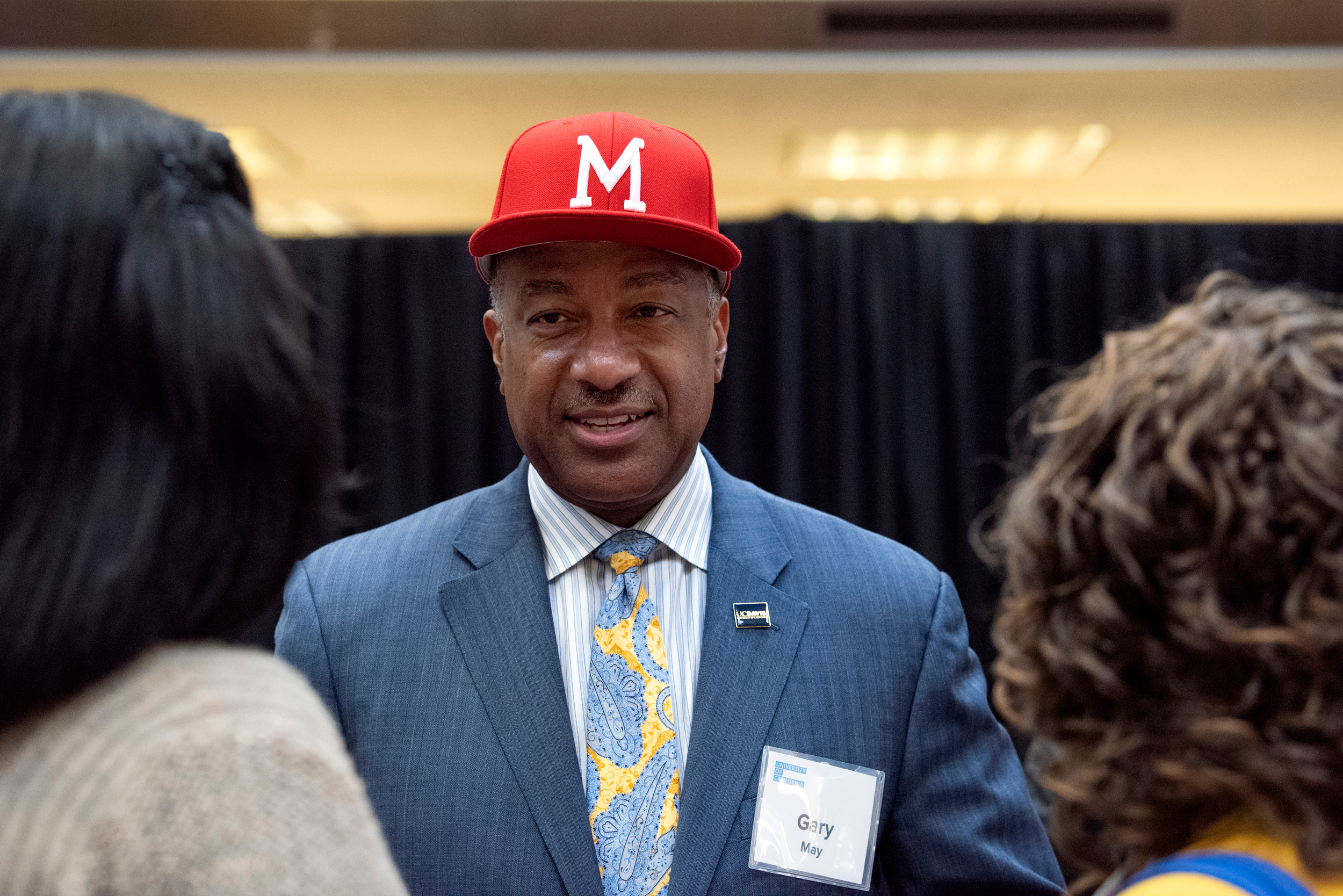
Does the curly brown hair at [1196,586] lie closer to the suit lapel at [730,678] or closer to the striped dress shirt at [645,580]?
the suit lapel at [730,678]

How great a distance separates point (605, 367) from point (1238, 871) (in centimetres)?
96

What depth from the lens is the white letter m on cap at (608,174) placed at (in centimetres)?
138

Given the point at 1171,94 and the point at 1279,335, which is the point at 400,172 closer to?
the point at 1171,94

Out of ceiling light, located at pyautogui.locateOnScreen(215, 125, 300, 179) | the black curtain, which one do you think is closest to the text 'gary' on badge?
the black curtain

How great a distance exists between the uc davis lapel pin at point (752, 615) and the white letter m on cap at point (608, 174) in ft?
1.79

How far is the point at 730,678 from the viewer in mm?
1363

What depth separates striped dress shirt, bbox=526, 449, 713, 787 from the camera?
1.38 m

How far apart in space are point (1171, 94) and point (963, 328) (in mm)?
1370

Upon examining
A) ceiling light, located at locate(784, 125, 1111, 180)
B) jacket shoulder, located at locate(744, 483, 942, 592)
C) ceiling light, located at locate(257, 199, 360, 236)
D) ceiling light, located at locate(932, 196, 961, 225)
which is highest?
ceiling light, located at locate(784, 125, 1111, 180)

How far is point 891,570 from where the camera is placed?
1.49m

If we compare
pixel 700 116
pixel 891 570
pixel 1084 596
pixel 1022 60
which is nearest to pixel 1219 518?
pixel 1084 596

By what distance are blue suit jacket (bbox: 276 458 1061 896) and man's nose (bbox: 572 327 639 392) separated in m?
0.22

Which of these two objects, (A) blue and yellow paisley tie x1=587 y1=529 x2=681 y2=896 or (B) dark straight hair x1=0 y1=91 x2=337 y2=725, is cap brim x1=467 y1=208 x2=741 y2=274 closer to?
(A) blue and yellow paisley tie x1=587 y1=529 x2=681 y2=896

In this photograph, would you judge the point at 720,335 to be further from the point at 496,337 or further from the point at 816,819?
the point at 816,819
